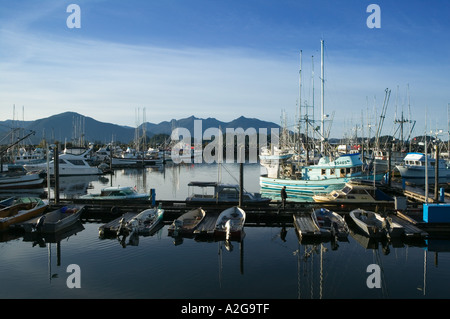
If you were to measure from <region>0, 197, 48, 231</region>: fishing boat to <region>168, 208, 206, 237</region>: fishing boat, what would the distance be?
10077 millimetres

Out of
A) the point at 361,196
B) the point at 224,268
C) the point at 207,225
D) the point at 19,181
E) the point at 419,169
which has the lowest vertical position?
the point at 224,268

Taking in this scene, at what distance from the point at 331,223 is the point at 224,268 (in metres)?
7.95

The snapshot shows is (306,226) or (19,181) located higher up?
(19,181)

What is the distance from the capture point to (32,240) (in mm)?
20719

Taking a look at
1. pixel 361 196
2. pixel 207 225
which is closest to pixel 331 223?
pixel 207 225

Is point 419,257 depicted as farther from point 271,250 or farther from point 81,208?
point 81,208

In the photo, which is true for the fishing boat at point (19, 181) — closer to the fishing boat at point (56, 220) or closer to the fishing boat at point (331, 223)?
the fishing boat at point (56, 220)

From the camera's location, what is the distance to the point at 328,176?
1503 inches

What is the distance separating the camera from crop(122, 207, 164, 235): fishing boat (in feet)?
69.3

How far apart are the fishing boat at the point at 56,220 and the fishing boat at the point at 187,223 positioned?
7029 mm

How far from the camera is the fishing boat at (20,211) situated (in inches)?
880

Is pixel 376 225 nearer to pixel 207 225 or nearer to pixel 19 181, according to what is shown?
pixel 207 225
